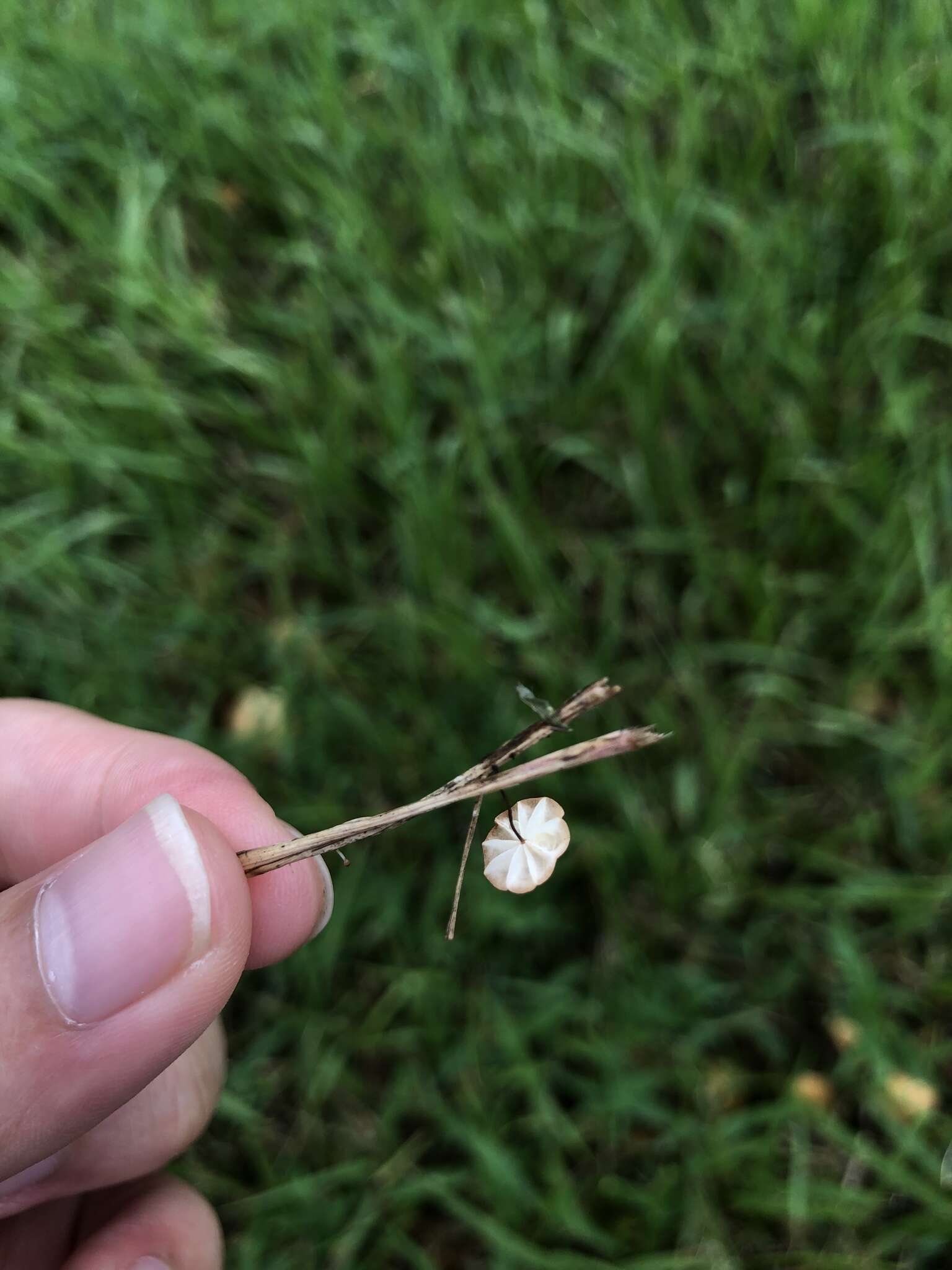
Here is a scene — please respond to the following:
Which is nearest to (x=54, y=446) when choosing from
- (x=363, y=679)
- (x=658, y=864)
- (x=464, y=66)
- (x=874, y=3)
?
(x=363, y=679)

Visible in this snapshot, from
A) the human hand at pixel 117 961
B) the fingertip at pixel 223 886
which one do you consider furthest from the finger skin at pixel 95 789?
the fingertip at pixel 223 886

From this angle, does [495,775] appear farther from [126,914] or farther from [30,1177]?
[30,1177]

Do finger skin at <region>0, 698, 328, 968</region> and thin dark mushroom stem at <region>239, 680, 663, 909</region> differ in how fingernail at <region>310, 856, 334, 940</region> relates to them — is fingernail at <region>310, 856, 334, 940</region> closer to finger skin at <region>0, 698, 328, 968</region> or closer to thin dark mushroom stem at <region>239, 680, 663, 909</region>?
finger skin at <region>0, 698, 328, 968</region>

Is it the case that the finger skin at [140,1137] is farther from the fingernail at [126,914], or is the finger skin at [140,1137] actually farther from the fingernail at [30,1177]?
the fingernail at [126,914]

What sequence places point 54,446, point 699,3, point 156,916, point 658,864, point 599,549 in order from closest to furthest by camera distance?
point 156,916 → point 658,864 → point 599,549 → point 54,446 → point 699,3

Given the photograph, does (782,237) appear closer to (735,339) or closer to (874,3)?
(735,339)

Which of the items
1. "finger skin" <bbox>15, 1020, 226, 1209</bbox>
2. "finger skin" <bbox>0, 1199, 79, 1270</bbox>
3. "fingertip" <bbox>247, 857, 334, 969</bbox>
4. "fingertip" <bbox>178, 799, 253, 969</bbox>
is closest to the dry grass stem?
"fingertip" <bbox>178, 799, 253, 969</bbox>
